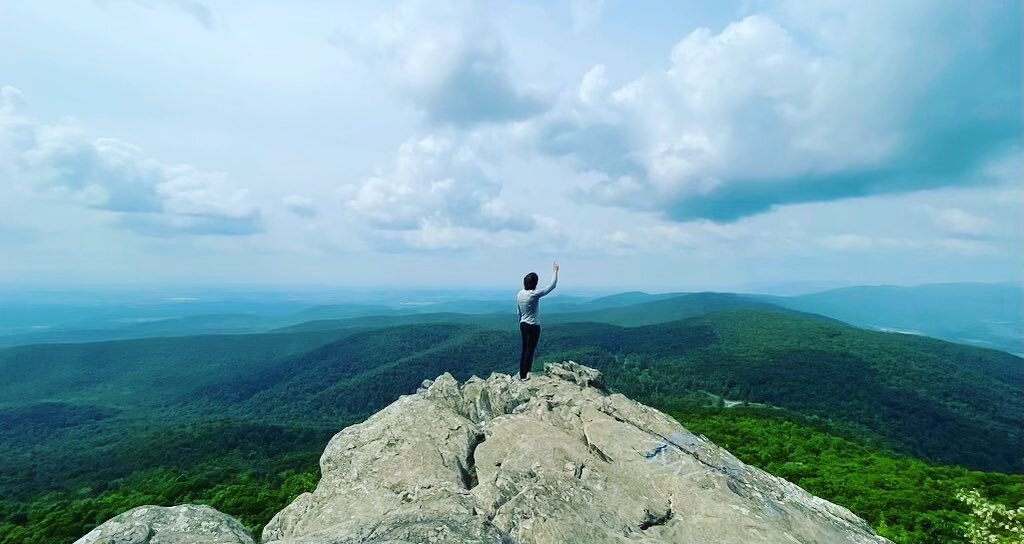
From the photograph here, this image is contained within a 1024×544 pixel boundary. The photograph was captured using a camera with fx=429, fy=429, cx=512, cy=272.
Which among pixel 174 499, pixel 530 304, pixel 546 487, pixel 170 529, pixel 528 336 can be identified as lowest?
pixel 174 499

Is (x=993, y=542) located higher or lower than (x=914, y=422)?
higher

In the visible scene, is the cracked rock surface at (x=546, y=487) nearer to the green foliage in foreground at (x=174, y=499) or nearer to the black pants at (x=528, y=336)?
the black pants at (x=528, y=336)

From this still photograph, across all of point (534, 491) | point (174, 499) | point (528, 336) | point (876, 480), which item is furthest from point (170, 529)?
point (174, 499)

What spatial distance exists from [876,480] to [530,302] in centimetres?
4874

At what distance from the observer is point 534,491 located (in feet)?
37.7

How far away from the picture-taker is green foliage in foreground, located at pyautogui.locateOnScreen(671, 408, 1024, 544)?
32750mm

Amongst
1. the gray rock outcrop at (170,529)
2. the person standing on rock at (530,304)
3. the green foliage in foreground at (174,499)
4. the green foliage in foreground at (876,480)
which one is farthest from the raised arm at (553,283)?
the green foliage in foreground at (174,499)

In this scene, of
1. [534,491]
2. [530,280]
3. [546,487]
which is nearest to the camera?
[534,491]

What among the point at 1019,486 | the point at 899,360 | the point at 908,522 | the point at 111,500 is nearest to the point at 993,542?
the point at 908,522

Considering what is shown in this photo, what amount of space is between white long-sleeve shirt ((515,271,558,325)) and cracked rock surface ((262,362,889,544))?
13.4ft

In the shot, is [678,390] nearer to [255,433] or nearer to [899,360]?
[899,360]

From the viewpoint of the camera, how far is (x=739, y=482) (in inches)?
523

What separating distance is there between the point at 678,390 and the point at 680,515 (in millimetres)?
170792

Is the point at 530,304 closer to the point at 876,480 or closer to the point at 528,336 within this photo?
the point at 528,336
